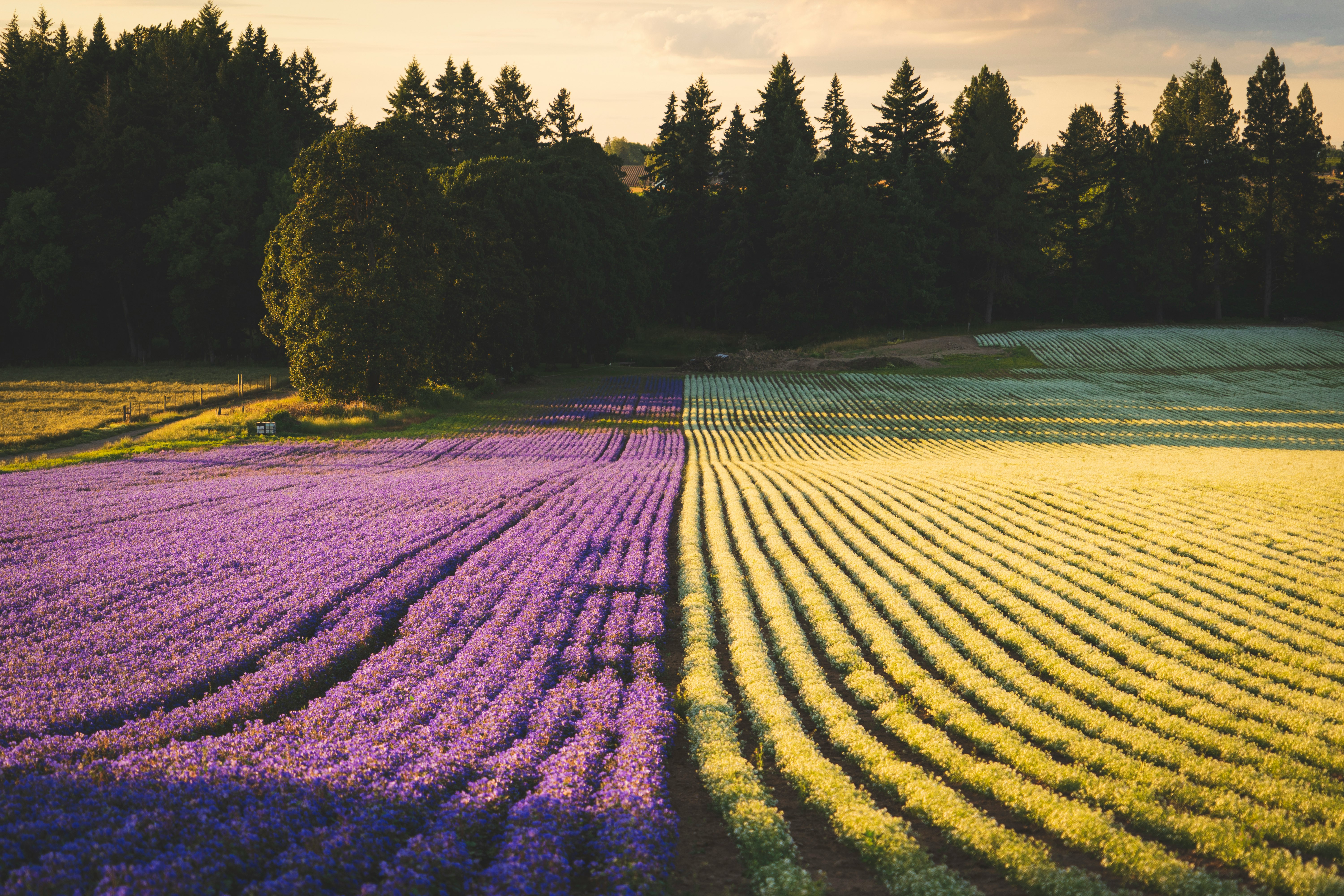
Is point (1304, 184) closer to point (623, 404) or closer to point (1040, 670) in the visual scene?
point (623, 404)

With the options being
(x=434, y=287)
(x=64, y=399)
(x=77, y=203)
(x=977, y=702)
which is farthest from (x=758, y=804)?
(x=77, y=203)

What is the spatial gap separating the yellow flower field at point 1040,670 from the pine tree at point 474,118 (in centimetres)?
8144

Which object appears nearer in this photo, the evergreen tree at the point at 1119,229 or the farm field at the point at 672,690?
the farm field at the point at 672,690

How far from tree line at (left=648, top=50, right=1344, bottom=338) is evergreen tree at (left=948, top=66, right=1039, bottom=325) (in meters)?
0.22

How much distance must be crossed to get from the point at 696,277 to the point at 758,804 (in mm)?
93607

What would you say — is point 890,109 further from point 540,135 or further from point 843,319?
point 540,135

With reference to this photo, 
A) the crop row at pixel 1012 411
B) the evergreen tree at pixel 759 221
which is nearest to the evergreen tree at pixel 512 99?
the evergreen tree at pixel 759 221

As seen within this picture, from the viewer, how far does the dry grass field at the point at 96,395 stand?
37.7 metres

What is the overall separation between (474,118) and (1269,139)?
296 ft

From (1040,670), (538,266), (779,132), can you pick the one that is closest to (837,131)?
(779,132)

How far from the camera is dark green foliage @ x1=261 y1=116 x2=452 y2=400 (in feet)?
139

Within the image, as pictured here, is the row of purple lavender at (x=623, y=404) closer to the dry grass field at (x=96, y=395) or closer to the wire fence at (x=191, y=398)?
the wire fence at (x=191, y=398)

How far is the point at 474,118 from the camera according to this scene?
97375 mm

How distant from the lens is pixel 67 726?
800 centimetres
